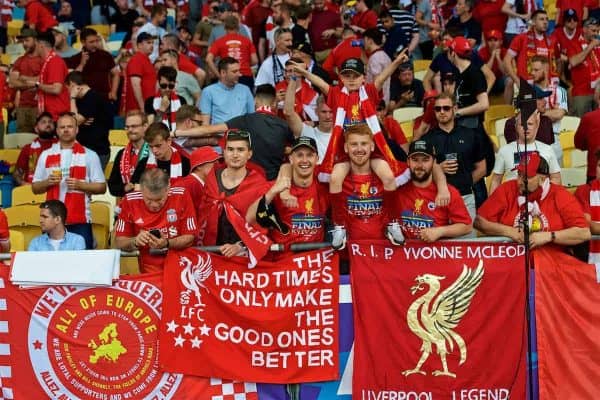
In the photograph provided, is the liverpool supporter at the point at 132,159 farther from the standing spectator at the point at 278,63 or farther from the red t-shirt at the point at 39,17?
the red t-shirt at the point at 39,17

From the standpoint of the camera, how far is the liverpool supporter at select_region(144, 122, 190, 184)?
448 inches

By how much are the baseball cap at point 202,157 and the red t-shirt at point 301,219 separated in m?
1.29

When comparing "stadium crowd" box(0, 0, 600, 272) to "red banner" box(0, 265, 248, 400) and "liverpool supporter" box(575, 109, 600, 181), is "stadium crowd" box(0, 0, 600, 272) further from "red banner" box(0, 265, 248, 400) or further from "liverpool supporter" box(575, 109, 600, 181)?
"red banner" box(0, 265, 248, 400)

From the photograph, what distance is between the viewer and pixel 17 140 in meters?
16.5

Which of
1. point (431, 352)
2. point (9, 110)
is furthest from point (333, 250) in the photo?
point (9, 110)

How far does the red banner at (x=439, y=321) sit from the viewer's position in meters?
9.48

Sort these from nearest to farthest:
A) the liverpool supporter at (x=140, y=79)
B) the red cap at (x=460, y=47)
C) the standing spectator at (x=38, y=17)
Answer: the red cap at (x=460, y=47), the liverpool supporter at (x=140, y=79), the standing spectator at (x=38, y=17)

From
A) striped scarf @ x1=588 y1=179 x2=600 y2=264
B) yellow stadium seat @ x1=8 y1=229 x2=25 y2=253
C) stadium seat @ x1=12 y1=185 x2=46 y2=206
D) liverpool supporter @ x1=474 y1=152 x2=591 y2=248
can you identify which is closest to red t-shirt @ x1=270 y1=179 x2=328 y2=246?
liverpool supporter @ x1=474 y1=152 x2=591 y2=248

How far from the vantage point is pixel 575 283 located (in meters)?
9.52

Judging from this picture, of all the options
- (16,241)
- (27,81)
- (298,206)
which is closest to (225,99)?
(16,241)

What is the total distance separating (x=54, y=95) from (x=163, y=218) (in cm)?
633

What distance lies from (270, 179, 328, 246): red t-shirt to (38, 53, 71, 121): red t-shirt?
6.66m

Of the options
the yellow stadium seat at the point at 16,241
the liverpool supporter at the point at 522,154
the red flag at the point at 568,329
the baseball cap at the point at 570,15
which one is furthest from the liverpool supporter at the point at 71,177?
the baseball cap at the point at 570,15

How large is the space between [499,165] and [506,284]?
1958mm
